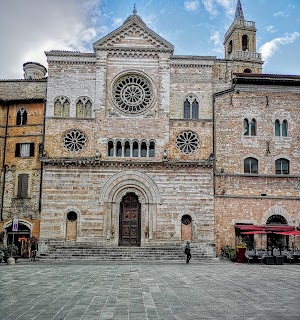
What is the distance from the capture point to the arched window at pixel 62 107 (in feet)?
109

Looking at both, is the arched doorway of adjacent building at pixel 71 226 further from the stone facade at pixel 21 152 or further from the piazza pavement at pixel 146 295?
the piazza pavement at pixel 146 295

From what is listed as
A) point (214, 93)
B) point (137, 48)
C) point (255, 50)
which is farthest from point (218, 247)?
point (255, 50)

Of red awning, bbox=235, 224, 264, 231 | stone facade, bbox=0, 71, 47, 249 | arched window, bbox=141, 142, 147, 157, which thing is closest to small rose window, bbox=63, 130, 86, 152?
stone facade, bbox=0, 71, 47, 249

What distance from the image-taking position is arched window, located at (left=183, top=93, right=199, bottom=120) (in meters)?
33.7

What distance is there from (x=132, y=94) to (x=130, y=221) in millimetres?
10636

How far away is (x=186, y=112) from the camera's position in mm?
33750

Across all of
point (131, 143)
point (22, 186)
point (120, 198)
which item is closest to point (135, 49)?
point (131, 143)

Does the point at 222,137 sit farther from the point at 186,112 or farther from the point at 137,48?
the point at 137,48

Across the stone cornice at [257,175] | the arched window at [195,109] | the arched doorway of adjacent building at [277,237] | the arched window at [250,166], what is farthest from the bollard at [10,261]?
the arched doorway of adjacent building at [277,237]

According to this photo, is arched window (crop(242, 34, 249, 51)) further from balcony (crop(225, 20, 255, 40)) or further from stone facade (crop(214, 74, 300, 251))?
stone facade (crop(214, 74, 300, 251))

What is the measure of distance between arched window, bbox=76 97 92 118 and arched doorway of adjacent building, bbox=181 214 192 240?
11.5m

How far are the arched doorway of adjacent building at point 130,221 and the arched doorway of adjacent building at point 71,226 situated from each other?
355 centimetres

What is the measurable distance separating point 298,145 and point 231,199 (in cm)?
755

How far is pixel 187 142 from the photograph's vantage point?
33094 mm
